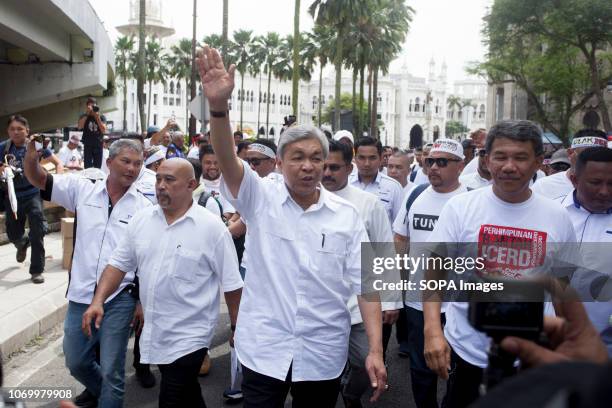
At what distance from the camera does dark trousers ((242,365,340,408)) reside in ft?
10.9

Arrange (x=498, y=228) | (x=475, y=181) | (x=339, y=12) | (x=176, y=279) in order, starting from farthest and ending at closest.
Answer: (x=339, y=12) → (x=475, y=181) → (x=176, y=279) → (x=498, y=228)

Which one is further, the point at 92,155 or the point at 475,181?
the point at 92,155

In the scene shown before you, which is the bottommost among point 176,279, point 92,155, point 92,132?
point 176,279

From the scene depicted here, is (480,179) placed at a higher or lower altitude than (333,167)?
lower

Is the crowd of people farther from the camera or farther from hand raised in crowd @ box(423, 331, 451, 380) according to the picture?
the camera

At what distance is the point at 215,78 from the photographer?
3244 mm

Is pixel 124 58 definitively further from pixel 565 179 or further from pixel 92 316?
pixel 92 316

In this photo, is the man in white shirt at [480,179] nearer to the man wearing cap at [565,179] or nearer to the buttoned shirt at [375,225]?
the man wearing cap at [565,179]

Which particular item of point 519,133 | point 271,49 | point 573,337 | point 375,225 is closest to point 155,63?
point 271,49

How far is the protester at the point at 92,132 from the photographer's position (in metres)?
11.5

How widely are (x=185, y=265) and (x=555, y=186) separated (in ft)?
12.5

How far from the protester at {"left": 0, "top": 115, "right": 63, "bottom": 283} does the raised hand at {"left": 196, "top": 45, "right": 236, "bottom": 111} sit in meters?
5.57

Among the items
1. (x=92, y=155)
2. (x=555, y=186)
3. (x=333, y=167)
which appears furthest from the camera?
(x=92, y=155)

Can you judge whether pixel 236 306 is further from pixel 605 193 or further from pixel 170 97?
pixel 170 97
